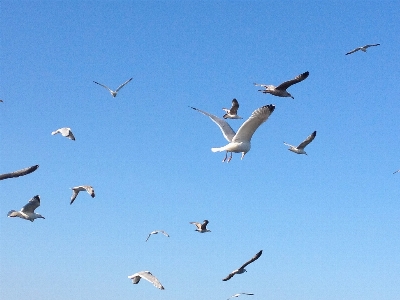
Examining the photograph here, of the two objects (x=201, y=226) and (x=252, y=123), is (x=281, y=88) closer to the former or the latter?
(x=252, y=123)

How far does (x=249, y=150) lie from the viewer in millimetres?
22453

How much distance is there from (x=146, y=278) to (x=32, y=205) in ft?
19.5

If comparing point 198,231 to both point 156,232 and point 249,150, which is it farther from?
point 249,150

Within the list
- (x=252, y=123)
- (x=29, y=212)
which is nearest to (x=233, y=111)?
(x=29, y=212)

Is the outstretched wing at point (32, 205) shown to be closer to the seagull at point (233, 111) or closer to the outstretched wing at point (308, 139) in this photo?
the seagull at point (233, 111)

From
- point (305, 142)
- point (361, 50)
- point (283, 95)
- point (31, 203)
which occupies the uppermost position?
point (361, 50)

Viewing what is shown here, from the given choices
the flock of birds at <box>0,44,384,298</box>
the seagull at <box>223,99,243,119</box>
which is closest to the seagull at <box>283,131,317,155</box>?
the flock of birds at <box>0,44,384,298</box>

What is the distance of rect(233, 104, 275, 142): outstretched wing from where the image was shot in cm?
2009

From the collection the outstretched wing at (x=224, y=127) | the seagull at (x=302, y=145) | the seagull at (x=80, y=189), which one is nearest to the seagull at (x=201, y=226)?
the seagull at (x=302, y=145)

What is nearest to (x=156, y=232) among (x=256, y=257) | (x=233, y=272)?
(x=233, y=272)

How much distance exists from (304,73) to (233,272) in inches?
363

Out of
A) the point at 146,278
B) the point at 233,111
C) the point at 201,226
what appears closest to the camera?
the point at 146,278

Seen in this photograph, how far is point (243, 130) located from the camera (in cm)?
2152

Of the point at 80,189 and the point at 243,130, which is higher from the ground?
the point at 243,130
